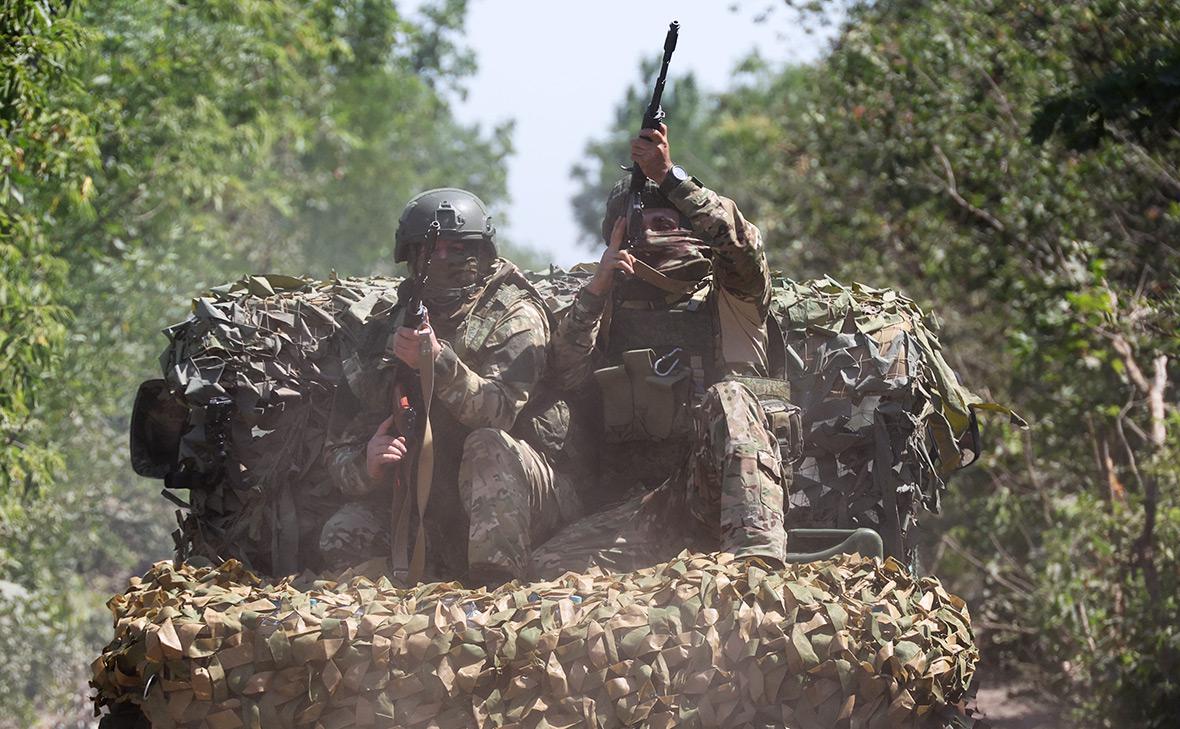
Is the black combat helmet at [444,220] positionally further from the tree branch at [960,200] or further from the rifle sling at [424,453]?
the tree branch at [960,200]

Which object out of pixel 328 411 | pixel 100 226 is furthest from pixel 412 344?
pixel 100 226

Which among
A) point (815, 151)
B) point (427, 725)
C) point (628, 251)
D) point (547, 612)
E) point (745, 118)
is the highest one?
point (745, 118)

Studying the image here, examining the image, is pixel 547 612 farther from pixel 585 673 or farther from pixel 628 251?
pixel 628 251

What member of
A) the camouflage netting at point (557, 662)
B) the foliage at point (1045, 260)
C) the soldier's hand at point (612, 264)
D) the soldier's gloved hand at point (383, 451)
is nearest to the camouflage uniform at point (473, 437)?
the soldier's gloved hand at point (383, 451)

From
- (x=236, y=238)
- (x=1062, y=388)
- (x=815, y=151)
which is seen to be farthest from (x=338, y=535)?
(x=236, y=238)

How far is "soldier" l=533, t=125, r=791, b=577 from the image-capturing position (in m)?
5.50

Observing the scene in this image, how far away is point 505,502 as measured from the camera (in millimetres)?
5738

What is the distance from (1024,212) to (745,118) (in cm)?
2109

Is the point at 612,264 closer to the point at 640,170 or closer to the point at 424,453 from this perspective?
the point at 640,170

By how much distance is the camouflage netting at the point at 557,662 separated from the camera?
4680 mm

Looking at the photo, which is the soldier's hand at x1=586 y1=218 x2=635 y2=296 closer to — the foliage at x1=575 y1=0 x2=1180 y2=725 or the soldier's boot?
the soldier's boot

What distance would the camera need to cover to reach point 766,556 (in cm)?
523

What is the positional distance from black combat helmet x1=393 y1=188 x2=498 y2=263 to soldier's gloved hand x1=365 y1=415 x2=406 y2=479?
754 millimetres

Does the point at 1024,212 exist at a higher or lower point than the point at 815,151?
lower
